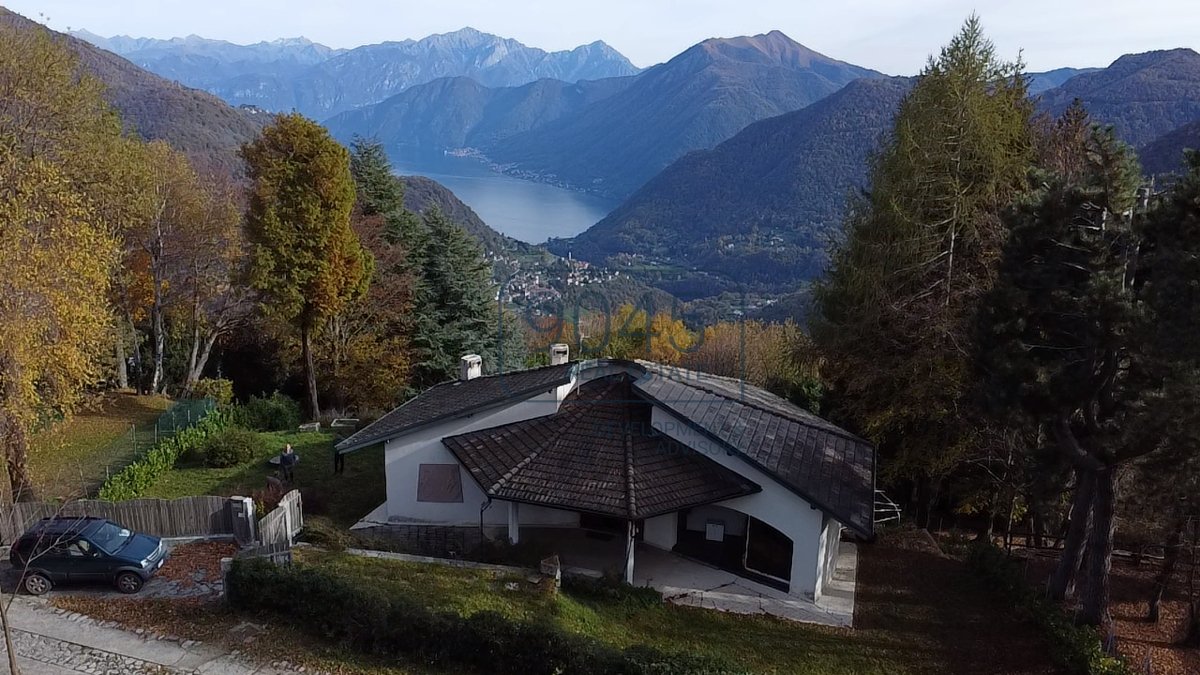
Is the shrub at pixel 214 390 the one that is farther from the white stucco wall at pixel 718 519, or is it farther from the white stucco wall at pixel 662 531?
the white stucco wall at pixel 718 519

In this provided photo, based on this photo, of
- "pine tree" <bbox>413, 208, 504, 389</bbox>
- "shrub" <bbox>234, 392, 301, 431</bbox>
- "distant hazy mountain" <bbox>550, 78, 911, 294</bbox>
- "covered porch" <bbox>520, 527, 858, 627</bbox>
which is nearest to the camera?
"covered porch" <bbox>520, 527, 858, 627</bbox>

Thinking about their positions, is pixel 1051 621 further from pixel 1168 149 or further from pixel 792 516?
pixel 1168 149

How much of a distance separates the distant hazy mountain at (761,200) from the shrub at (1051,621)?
81.7 m

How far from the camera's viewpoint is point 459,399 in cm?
2028

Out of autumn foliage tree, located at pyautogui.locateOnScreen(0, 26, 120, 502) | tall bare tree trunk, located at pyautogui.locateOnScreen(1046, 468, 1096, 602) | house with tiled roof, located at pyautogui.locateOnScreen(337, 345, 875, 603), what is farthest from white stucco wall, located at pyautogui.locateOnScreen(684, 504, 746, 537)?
autumn foliage tree, located at pyautogui.locateOnScreen(0, 26, 120, 502)

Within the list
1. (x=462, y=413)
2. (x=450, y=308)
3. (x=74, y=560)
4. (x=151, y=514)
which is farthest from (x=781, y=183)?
(x=74, y=560)

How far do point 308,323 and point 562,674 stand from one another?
21012 millimetres

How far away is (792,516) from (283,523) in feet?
38.3

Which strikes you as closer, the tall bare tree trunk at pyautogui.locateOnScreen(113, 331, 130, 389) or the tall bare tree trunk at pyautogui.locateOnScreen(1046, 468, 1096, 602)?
the tall bare tree trunk at pyautogui.locateOnScreen(1046, 468, 1096, 602)

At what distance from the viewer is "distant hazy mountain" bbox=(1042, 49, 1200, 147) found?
10094cm

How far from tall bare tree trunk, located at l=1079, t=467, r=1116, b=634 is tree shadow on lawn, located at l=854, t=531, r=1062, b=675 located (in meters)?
1.20

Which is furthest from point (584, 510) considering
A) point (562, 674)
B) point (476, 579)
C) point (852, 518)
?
point (852, 518)

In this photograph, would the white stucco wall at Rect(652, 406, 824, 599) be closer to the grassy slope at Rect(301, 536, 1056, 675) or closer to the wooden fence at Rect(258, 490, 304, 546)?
the grassy slope at Rect(301, 536, 1056, 675)

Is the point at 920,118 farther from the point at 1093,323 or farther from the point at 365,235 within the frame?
the point at 365,235
